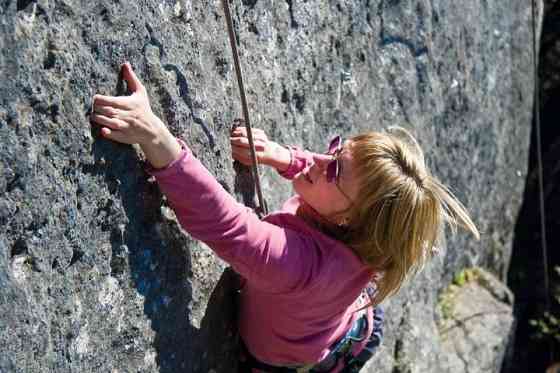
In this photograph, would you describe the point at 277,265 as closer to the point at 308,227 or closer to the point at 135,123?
the point at 308,227

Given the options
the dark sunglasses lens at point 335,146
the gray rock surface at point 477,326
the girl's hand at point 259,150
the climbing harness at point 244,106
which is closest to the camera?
the climbing harness at point 244,106

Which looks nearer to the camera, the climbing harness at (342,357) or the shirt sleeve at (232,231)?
the shirt sleeve at (232,231)

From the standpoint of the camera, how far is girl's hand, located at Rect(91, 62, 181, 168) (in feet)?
5.32

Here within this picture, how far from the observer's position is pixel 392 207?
1.96 m

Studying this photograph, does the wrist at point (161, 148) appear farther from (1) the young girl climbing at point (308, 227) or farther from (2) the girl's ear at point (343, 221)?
(2) the girl's ear at point (343, 221)

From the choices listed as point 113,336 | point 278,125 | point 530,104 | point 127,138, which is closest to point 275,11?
point 278,125

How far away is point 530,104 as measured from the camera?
5152 millimetres

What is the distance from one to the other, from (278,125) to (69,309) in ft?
3.67

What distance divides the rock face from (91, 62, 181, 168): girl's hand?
32 mm

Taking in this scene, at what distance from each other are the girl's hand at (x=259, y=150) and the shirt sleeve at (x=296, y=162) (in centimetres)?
2

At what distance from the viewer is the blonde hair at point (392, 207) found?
195 cm

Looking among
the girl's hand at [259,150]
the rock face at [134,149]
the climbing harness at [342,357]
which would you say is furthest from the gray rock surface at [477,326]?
the girl's hand at [259,150]

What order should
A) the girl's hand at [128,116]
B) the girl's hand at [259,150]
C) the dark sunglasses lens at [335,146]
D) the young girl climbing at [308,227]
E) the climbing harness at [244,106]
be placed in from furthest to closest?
the girl's hand at [259,150] → the dark sunglasses lens at [335,146] → the climbing harness at [244,106] → the young girl climbing at [308,227] → the girl's hand at [128,116]

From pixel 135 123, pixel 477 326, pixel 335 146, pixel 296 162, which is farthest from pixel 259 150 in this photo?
pixel 477 326
